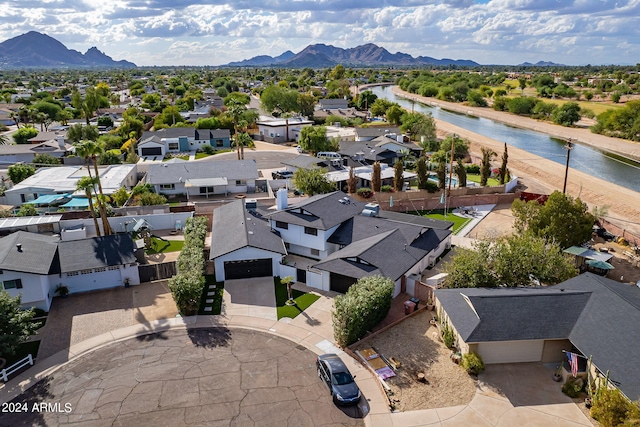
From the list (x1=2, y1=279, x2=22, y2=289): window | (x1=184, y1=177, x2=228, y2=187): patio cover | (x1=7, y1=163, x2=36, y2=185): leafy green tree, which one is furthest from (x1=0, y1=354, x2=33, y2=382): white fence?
(x1=7, y1=163, x2=36, y2=185): leafy green tree

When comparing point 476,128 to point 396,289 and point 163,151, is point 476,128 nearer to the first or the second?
point 163,151

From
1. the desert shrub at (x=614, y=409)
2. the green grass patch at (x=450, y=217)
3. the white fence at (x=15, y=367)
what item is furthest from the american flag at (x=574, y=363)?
the white fence at (x=15, y=367)

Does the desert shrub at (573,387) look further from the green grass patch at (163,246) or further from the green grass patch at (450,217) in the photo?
the green grass patch at (163,246)

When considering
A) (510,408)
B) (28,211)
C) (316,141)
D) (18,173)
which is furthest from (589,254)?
(18,173)

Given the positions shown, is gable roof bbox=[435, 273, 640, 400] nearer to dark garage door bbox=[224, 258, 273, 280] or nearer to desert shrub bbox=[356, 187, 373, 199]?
dark garage door bbox=[224, 258, 273, 280]

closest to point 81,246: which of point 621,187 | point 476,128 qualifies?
point 621,187

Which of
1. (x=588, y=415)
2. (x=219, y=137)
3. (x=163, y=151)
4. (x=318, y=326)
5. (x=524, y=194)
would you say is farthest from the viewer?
(x=219, y=137)

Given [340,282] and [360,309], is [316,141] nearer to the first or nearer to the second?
[340,282]
